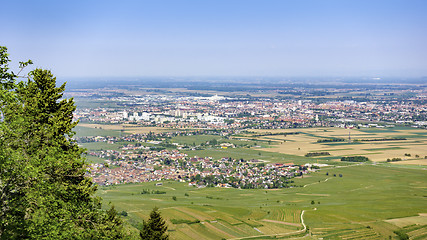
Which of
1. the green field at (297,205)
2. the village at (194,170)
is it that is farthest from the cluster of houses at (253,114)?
the green field at (297,205)

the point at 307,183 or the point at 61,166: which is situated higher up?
the point at 61,166

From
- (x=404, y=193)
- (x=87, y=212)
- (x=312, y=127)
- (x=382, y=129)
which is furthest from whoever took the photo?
(x=312, y=127)

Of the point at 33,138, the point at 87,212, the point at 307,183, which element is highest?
the point at 33,138

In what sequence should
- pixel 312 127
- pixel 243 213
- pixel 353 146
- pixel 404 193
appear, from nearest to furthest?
pixel 243 213 → pixel 404 193 → pixel 353 146 → pixel 312 127

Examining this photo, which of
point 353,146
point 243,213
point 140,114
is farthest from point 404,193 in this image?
point 140,114

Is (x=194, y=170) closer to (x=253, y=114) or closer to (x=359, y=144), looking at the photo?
(x=359, y=144)

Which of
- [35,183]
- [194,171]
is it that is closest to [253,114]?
[194,171]

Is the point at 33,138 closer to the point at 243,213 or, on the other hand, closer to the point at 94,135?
the point at 243,213

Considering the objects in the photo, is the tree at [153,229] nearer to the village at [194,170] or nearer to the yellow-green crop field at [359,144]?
the village at [194,170]
